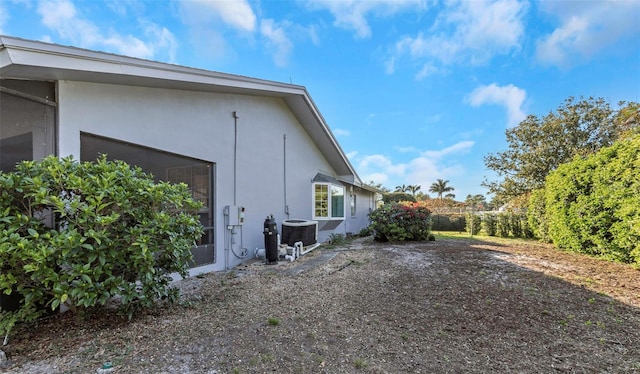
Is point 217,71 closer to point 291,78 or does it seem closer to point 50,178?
point 291,78

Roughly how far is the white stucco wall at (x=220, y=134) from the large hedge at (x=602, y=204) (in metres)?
8.26

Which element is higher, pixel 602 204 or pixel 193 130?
pixel 193 130

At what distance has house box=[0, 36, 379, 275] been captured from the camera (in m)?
3.75

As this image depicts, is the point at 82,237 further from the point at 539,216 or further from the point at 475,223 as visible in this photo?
the point at 475,223

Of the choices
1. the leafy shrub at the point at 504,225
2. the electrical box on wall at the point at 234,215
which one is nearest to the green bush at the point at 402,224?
the leafy shrub at the point at 504,225

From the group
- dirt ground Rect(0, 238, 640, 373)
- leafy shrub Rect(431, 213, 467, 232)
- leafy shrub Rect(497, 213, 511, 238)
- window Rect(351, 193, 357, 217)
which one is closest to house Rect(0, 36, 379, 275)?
dirt ground Rect(0, 238, 640, 373)

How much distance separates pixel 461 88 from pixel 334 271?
36.1ft

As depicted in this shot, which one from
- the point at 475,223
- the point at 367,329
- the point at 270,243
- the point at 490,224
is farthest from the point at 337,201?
the point at 475,223

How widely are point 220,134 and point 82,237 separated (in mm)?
4519

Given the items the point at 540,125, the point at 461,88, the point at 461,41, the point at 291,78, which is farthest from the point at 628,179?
the point at 540,125

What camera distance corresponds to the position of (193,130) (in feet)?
20.8

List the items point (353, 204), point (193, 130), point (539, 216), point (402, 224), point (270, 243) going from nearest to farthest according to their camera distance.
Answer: point (193, 130)
point (270, 243)
point (402, 224)
point (539, 216)
point (353, 204)

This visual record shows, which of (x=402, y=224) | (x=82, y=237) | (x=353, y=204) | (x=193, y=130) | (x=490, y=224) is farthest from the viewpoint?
(x=353, y=204)

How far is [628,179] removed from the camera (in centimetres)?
667
